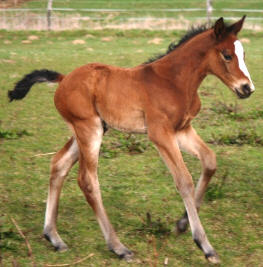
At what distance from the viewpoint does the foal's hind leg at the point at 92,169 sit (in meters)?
4.91

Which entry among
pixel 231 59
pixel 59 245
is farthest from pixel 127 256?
pixel 231 59

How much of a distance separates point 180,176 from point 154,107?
58 cm

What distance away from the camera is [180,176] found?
4.79m

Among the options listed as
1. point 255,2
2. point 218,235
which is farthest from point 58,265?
point 255,2

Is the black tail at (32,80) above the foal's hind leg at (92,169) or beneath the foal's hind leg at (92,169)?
above

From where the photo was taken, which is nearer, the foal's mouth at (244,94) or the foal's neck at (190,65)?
the foal's mouth at (244,94)

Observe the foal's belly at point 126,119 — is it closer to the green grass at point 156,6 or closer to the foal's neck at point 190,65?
the foal's neck at point 190,65

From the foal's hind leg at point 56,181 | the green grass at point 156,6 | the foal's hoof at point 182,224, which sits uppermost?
the foal's hind leg at point 56,181

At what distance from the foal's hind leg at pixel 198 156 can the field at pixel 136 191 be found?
7.2 inches

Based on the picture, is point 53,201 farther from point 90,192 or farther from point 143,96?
point 143,96

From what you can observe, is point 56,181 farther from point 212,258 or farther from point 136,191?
point 212,258

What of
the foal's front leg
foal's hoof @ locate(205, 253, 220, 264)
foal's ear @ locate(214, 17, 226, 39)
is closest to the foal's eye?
foal's ear @ locate(214, 17, 226, 39)

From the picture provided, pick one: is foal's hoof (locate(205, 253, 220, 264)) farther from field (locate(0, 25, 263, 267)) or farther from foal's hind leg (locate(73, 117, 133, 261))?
foal's hind leg (locate(73, 117, 133, 261))

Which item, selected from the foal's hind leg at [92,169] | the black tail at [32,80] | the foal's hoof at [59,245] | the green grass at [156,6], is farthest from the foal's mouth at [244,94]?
the green grass at [156,6]
